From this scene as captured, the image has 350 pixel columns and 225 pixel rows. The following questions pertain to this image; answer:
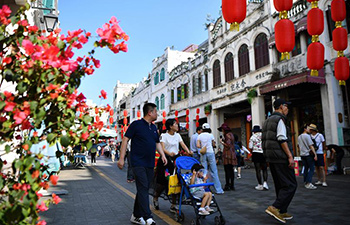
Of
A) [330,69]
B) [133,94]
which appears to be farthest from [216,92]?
[133,94]

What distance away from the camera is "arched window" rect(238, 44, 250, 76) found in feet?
59.3

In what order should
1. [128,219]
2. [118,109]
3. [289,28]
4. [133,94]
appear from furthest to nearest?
[118,109]
[133,94]
[289,28]
[128,219]

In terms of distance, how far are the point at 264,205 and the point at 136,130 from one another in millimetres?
3221

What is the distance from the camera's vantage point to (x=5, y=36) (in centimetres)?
232

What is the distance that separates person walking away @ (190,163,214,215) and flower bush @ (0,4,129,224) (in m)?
2.56

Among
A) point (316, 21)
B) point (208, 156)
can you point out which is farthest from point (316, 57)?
point (208, 156)

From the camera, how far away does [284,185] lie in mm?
4441

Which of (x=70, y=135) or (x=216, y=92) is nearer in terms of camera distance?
(x=70, y=135)

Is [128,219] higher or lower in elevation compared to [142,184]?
lower

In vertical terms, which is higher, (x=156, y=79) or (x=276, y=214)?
(x=156, y=79)

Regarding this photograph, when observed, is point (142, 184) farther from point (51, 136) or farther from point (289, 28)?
point (289, 28)

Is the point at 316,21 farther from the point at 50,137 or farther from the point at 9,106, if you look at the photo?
the point at 9,106

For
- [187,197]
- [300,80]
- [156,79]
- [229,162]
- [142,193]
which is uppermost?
[156,79]

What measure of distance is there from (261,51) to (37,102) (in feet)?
54.0
